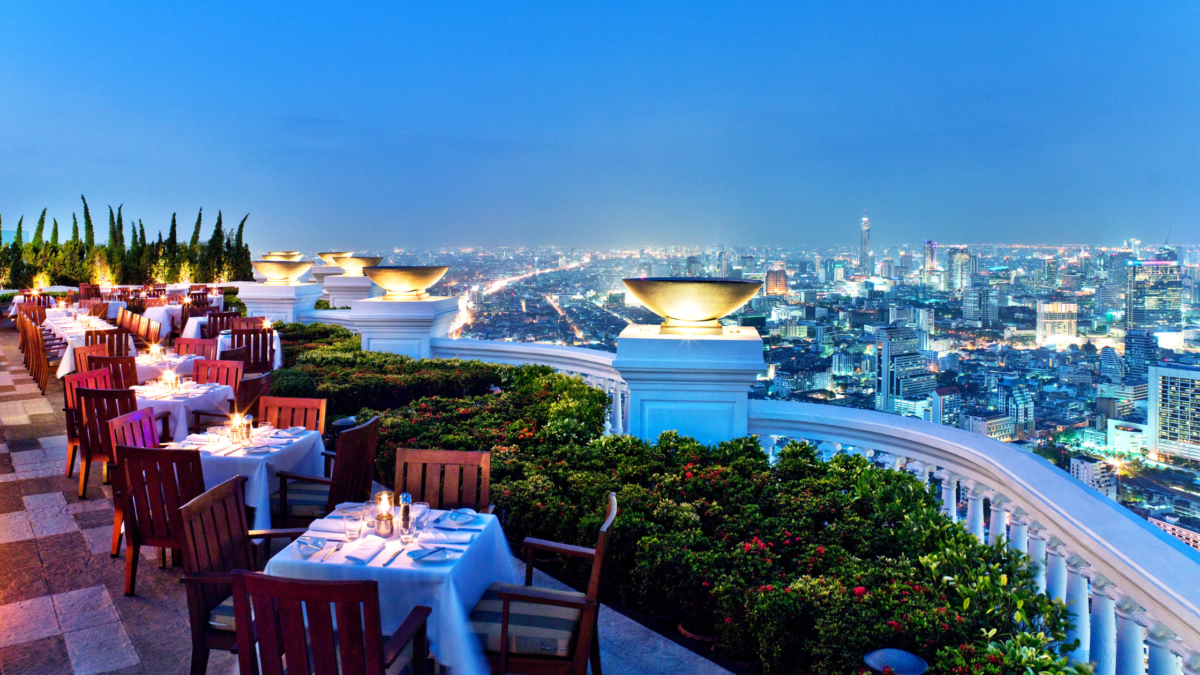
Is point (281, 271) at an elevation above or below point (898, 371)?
above

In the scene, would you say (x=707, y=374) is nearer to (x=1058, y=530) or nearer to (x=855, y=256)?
(x=1058, y=530)

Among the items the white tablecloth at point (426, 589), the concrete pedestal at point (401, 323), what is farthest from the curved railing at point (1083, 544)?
the concrete pedestal at point (401, 323)

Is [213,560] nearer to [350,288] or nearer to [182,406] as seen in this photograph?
[182,406]

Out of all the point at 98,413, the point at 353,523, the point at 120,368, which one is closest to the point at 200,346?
the point at 120,368

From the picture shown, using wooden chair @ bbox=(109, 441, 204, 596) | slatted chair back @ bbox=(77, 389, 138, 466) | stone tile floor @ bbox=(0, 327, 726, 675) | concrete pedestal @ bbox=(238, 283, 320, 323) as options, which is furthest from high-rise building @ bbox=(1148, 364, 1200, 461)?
concrete pedestal @ bbox=(238, 283, 320, 323)

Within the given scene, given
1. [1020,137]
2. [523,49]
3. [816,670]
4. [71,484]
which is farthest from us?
[523,49]

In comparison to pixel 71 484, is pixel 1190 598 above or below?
above

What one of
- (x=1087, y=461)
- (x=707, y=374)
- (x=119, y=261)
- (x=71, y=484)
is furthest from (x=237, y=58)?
(x=1087, y=461)

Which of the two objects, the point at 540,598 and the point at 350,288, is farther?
the point at 350,288
